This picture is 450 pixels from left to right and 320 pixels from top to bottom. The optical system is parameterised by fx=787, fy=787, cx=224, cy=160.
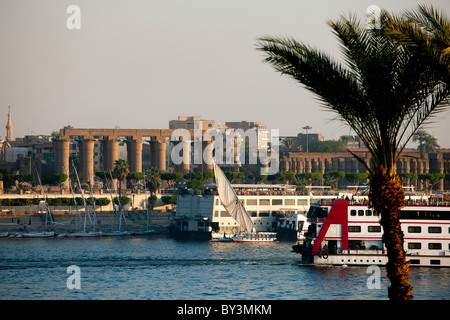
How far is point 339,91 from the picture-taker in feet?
81.5

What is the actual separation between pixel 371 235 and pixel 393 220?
43.7 metres

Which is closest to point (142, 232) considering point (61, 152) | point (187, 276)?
point (61, 152)

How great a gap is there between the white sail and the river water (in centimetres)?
1239

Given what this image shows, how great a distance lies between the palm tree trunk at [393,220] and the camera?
25.1 meters

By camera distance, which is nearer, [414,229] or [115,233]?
[414,229]

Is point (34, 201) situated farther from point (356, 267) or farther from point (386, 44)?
point (386, 44)

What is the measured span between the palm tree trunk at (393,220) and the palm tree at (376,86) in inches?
1.3

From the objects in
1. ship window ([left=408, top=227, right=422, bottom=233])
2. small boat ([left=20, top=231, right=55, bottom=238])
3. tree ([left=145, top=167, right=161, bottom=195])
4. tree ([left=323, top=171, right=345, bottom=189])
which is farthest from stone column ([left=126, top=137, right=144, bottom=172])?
ship window ([left=408, top=227, right=422, bottom=233])

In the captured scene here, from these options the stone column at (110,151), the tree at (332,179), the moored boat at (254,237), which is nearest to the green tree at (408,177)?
the tree at (332,179)

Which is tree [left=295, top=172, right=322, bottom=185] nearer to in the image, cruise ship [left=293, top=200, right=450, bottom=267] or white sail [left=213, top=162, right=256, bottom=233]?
white sail [left=213, top=162, right=256, bottom=233]

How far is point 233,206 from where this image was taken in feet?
346

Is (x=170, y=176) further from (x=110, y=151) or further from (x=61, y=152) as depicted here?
(x=61, y=152)

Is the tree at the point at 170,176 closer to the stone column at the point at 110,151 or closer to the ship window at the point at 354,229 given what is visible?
the stone column at the point at 110,151

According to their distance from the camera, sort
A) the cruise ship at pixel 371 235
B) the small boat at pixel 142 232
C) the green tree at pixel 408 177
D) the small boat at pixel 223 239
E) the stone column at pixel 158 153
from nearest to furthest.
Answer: the cruise ship at pixel 371 235, the small boat at pixel 223 239, the small boat at pixel 142 232, the green tree at pixel 408 177, the stone column at pixel 158 153
